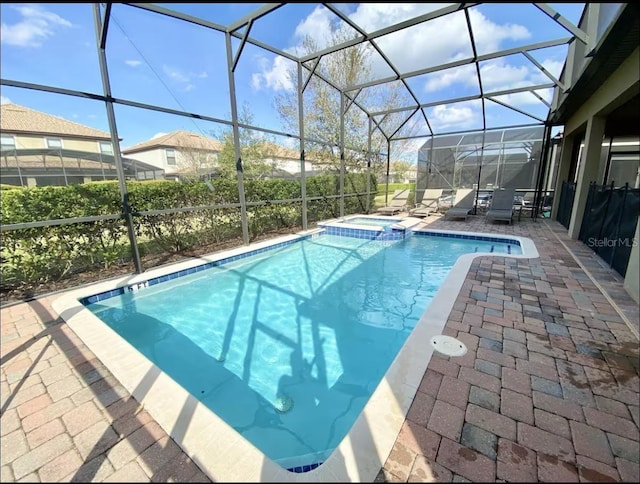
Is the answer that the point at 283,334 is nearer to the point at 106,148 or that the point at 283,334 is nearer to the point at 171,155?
the point at 106,148

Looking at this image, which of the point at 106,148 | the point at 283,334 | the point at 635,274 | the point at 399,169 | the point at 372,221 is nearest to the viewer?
the point at 635,274

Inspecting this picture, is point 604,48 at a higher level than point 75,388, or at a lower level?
higher

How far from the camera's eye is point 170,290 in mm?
4723

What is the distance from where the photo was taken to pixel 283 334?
3.68 meters

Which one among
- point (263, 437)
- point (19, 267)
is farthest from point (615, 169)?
point (19, 267)

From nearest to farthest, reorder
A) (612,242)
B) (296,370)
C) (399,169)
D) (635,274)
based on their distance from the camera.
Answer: (296,370), (635,274), (612,242), (399,169)

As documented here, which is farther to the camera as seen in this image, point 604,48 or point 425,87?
point 425,87

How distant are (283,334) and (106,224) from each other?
138 inches

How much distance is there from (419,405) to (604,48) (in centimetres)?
531

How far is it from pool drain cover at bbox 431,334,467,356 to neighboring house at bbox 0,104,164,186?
5.07 meters

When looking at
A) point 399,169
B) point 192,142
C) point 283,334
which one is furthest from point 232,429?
point 399,169

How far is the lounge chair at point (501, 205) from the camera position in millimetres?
9231

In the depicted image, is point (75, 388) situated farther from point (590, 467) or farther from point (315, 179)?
point (315, 179)

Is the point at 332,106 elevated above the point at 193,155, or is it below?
above
